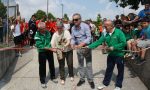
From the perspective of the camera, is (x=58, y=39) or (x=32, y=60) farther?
(x=32, y=60)

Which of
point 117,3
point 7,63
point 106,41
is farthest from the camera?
point 117,3

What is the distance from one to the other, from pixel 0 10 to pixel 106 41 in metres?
83.8

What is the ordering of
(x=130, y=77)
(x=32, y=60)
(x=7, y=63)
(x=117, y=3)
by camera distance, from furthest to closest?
(x=117, y=3)
(x=32, y=60)
(x=7, y=63)
(x=130, y=77)

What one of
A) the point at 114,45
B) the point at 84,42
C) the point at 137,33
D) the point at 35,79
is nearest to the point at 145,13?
the point at 137,33

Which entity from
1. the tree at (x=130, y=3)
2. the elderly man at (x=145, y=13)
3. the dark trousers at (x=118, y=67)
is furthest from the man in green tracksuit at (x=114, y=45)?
the tree at (x=130, y=3)

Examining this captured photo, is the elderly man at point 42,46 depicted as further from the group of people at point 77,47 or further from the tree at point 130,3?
the tree at point 130,3

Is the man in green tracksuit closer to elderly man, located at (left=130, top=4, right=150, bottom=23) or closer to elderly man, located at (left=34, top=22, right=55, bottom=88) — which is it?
elderly man, located at (left=34, top=22, right=55, bottom=88)

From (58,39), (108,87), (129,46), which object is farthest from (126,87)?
(58,39)

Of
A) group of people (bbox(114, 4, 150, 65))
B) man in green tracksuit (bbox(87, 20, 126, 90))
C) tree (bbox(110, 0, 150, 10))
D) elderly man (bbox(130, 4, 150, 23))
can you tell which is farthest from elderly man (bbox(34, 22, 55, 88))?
tree (bbox(110, 0, 150, 10))

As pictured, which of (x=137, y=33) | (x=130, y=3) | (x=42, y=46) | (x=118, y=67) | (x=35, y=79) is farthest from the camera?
(x=130, y=3)

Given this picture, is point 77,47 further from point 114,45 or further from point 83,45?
point 114,45

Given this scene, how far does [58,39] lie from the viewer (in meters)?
11.1

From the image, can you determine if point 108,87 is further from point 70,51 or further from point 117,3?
point 117,3

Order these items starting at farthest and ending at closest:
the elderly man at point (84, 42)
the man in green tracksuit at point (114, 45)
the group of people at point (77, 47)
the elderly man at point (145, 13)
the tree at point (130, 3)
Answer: the tree at point (130, 3), the elderly man at point (145, 13), the elderly man at point (84, 42), the group of people at point (77, 47), the man in green tracksuit at point (114, 45)
